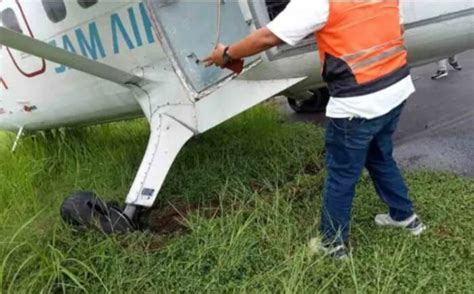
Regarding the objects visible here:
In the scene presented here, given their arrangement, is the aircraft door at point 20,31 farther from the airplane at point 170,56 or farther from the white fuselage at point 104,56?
the airplane at point 170,56

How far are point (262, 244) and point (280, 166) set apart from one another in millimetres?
1359

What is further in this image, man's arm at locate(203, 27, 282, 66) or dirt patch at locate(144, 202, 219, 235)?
dirt patch at locate(144, 202, 219, 235)

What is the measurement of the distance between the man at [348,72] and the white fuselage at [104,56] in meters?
0.71

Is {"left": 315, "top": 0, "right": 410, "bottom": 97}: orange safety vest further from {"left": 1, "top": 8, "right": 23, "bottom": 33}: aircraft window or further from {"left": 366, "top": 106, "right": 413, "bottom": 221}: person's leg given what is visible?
{"left": 1, "top": 8, "right": 23, "bottom": 33}: aircraft window

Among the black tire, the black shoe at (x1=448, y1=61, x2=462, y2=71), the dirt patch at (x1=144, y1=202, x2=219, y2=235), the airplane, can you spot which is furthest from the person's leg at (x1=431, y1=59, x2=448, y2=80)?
the dirt patch at (x1=144, y1=202, x2=219, y2=235)

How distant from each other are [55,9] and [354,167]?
259cm

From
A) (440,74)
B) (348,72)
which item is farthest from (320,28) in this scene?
(440,74)

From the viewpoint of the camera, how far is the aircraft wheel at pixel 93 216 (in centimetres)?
351

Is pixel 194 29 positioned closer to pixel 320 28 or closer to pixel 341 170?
pixel 320 28

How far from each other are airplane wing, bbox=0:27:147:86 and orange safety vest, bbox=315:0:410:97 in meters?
1.59

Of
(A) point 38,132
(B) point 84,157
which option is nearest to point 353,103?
(B) point 84,157

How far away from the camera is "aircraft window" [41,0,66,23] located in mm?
4070

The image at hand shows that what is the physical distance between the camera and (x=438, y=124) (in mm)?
5211

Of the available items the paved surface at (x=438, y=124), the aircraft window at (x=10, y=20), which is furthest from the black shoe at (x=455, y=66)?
the aircraft window at (x=10, y=20)
